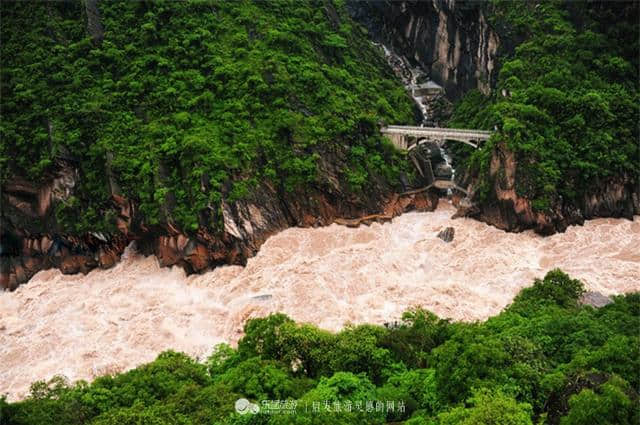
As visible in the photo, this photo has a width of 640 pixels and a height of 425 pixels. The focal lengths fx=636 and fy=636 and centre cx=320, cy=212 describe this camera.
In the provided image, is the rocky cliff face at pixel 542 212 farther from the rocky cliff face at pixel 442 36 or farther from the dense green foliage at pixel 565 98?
the rocky cliff face at pixel 442 36

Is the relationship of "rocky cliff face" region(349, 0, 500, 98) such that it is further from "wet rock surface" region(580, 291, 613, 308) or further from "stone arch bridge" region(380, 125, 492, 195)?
"wet rock surface" region(580, 291, 613, 308)

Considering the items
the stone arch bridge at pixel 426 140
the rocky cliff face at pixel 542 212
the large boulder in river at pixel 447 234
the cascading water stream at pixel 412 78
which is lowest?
the large boulder in river at pixel 447 234

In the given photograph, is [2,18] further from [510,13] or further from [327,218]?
[510,13]

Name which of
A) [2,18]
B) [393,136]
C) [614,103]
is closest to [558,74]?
[614,103]

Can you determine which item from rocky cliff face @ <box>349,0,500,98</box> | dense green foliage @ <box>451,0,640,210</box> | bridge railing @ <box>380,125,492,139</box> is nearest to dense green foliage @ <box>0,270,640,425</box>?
dense green foliage @ <box>451,0,640,210</box>

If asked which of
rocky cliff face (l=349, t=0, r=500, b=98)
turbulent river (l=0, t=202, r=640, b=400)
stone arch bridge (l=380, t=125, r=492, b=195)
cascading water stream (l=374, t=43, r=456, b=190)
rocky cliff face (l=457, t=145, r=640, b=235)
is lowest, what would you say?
turbulent river (l=0, t=202, r=640, b=400)

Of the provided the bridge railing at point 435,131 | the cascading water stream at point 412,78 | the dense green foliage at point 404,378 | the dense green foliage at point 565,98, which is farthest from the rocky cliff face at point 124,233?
the cascading water stream at point 412,78

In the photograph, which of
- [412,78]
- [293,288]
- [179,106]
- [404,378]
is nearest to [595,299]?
[404,378]
